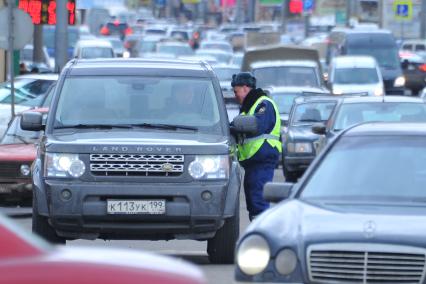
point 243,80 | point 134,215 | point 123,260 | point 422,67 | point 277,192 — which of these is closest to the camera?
point 123,260

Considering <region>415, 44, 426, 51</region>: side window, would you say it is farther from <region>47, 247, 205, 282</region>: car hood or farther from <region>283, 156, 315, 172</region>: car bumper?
<region>47, 247, 205, 282</region>: car hood

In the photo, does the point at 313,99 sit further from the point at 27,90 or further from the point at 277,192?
the point at 277,192

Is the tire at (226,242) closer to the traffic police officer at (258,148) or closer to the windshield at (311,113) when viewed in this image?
the traffic police officer at (258,148)

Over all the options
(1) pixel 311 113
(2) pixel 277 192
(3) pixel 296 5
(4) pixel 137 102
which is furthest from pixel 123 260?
(3) pixel 296 5

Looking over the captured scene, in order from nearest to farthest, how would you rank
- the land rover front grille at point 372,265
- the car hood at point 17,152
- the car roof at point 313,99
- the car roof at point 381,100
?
the land rover front grille at point 372,265, the car hood at point 17,152, the car roof at point 381,100, the car roof at point 313,99

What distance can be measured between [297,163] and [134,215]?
37.4 ft

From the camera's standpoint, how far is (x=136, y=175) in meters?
12.4

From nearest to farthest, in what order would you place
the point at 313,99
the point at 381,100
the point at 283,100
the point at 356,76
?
1. the point at 381,100
2. the point at 313,99
3. the point at 283,100
4. the point at 356,76

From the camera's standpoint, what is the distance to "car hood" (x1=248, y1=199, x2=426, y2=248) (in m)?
8.71

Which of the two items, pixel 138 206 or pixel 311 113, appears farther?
pixel 311 113

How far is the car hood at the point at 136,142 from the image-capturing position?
12312mm

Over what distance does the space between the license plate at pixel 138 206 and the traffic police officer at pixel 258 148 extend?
89.5 inches

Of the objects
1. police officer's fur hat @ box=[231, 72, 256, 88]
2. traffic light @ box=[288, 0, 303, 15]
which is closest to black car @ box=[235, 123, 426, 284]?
police officer's fur hat @ box=[231, 72, 256, 88]

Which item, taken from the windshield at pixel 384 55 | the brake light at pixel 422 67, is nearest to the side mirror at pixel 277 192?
the windshield at pixel 384 55
